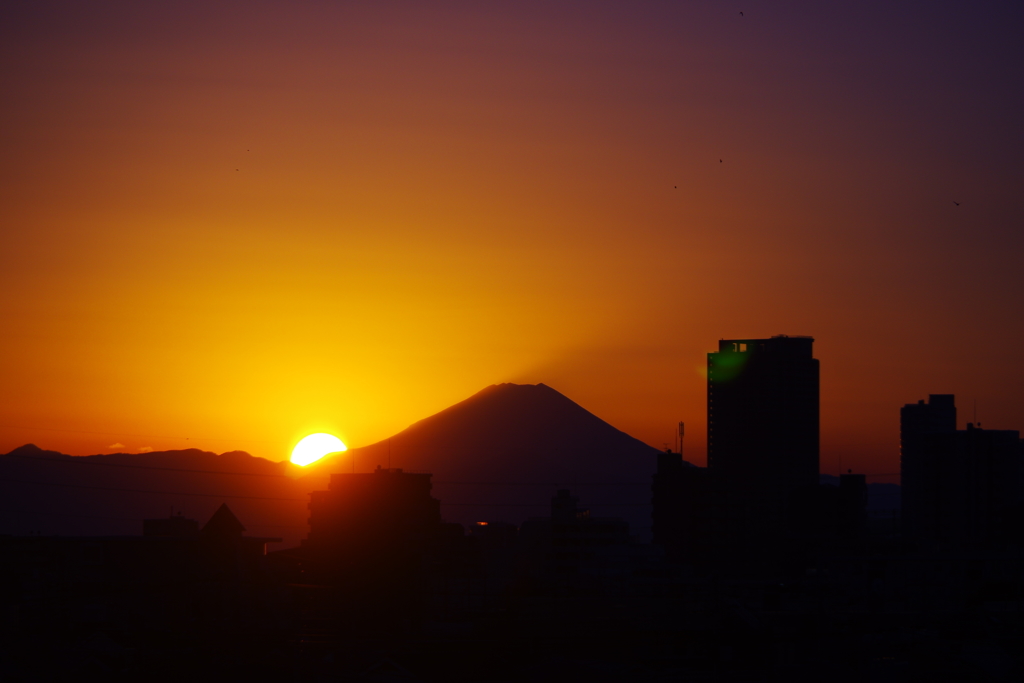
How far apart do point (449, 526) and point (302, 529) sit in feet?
329

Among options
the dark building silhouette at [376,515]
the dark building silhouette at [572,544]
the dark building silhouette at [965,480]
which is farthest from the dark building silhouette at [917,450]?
the dark building silhouette at [376,515]

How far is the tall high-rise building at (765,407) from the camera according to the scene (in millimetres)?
164875

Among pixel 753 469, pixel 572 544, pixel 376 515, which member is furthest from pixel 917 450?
pixel 376 515

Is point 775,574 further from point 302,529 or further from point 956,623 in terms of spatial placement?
point 302,529

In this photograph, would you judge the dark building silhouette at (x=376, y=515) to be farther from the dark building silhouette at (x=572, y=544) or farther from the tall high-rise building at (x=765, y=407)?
the tall high-rise building at (x=765, y=407)

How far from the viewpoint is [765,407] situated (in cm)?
16900

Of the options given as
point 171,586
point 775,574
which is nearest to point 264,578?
point 171,586

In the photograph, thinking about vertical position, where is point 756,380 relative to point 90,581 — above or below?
above

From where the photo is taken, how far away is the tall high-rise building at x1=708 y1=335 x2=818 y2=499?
16488 centimetres

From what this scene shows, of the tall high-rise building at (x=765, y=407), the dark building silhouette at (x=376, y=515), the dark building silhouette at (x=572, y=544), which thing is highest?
the tall high-rise building at (x=765, y=407)

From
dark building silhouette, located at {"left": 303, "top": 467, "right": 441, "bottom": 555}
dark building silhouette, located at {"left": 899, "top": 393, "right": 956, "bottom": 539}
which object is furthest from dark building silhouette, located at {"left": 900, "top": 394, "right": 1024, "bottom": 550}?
dark building silhouette, located at {"left": 303, "top": 467, "right": 441, "bottom": 555}

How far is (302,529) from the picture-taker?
18688 cm

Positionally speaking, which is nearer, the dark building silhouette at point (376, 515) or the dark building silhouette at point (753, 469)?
the dark building silhouette at point (376, 515)

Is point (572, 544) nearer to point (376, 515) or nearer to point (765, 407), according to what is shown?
point (376, 515)
